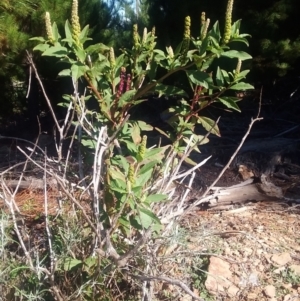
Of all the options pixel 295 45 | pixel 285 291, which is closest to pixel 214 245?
pixel 285 291

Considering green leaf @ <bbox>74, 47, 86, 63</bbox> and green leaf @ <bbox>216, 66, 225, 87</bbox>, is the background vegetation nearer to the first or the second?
green leaf @ <bbox>216, 66, 225, 87</bbox>

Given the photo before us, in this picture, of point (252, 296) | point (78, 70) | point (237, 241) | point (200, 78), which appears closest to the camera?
point (78, 70)

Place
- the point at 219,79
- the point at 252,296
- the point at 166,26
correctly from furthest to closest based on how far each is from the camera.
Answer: the point at 166,26, the point at 252,296, the point at 219,79

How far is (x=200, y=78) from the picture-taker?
8.39 feet

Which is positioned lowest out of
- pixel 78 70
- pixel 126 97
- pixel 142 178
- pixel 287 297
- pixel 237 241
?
pixel 287 297

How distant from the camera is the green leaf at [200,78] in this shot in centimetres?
255

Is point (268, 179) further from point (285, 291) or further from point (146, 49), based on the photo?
point (146, 49)

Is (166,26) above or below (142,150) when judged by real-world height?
above

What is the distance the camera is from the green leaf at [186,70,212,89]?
2.55 m

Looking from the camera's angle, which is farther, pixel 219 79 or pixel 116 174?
pixel 219 79

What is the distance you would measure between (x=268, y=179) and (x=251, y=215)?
0.68 metres

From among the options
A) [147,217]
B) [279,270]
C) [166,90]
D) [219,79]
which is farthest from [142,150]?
[279,270]

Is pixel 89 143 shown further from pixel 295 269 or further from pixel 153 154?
pixel 295 269

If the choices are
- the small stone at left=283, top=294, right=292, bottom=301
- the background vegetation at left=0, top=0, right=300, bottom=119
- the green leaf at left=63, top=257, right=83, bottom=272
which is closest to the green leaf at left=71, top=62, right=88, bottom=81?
the green leaf at left=63, top=257, right=83, bottom=272
